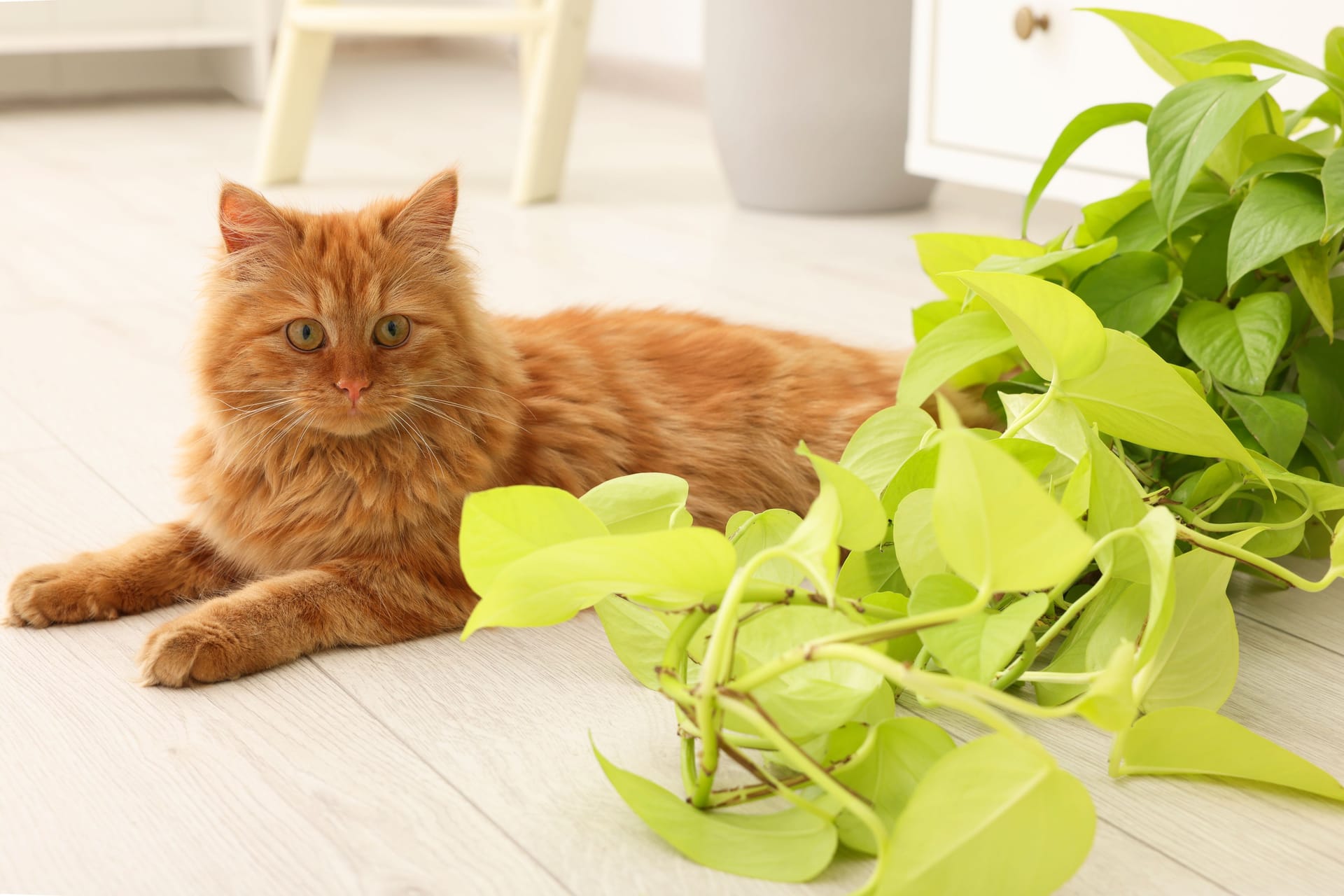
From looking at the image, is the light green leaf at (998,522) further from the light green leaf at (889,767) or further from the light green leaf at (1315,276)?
the light green leaf at (1315,276)

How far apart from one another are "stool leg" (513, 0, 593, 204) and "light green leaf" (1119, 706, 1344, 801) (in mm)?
2149

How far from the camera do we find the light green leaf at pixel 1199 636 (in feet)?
2.79

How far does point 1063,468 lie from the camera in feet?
3.22

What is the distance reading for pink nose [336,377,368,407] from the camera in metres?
1.03

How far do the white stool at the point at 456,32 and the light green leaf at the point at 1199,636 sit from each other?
81.7 inches

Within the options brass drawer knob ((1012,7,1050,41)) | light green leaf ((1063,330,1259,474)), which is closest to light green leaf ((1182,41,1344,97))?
light green leaf ((1063,330,1259,474))

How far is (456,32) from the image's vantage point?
8.81 feet

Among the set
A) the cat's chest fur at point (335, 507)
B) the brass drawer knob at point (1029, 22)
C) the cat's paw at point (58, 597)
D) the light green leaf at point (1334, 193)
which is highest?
the brass drawer knob at point (1029, 22)

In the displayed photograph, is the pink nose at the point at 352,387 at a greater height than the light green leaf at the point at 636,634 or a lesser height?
greater

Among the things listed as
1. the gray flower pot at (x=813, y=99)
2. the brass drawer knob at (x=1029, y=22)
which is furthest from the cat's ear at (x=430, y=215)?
the gray flower pot at (x=813, y=99)

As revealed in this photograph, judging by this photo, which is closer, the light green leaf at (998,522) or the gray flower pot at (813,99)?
the light green leaf at (998,522)

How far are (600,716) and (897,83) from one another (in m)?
1.91

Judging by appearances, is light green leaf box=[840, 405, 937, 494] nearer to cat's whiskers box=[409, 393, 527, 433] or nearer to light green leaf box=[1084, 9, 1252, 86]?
cat's whiskers box=[409, 393, 527, 433]

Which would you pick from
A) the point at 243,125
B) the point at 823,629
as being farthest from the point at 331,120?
the point at 823,629
